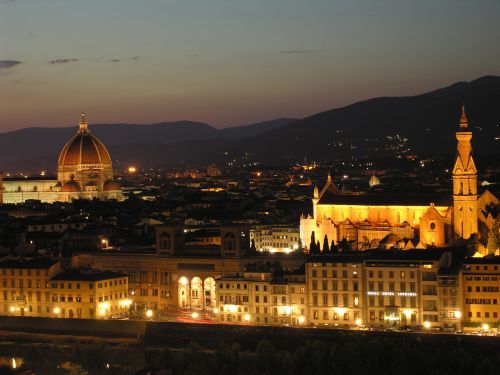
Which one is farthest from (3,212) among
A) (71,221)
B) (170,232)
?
(170,232)

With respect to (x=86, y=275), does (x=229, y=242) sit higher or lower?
higher

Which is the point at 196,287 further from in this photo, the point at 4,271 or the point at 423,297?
the point at 423,297

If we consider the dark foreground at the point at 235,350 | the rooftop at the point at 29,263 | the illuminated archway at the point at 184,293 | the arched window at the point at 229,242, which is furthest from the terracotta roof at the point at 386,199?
the dark foreground at the point at 235,350

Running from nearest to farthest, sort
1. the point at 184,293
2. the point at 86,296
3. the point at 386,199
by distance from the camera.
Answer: the point at 86,296 < the point at 184,293 < the point at 386,199

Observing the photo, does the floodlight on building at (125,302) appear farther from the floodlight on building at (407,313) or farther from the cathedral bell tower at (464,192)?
the cathedral bell tower at (464,192)

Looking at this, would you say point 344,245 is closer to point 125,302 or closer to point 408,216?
point 408,216

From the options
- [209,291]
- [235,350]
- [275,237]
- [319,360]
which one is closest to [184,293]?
[209,291]
